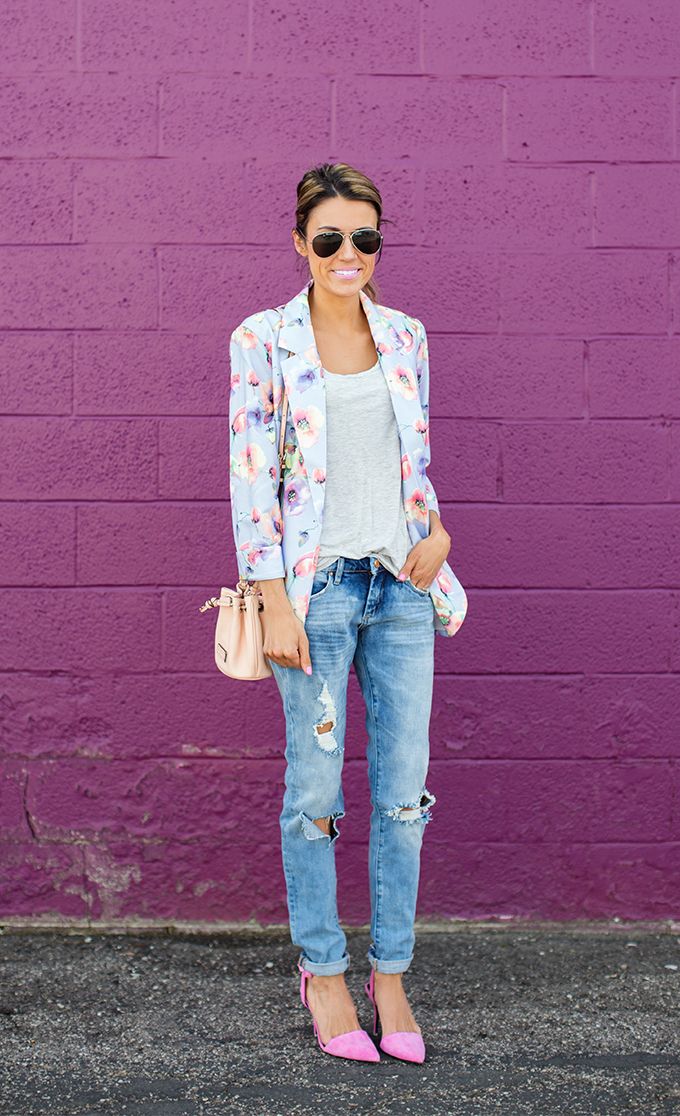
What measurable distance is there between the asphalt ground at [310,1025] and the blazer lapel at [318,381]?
133 centimetres

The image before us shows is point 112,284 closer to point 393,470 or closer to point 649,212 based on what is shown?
point 393,470

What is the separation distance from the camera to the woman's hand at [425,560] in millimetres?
2756

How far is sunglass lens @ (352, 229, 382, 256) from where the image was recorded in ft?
8.88

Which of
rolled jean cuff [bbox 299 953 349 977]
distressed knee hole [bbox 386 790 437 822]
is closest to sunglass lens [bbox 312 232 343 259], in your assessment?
distressed knee hole [bbox 386 790 437 822]

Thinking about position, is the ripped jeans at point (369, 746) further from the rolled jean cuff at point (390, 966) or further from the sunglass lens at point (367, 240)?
the sunglass lens at point (367, 240)

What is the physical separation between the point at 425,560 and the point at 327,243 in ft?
2.55

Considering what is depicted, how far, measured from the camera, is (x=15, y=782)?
3.58 m

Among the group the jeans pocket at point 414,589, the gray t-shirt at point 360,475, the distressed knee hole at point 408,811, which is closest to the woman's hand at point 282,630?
the gray t-shirt at point 360,475

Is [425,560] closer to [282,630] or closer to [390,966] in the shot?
[282,630]

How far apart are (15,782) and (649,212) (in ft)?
8.57

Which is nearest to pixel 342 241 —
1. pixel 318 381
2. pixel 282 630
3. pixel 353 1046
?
pixel 318 381

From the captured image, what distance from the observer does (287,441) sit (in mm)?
2750

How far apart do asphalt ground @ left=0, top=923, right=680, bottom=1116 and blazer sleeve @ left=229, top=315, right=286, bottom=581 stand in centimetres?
117

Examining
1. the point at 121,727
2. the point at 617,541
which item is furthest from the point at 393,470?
the point at 121,727
